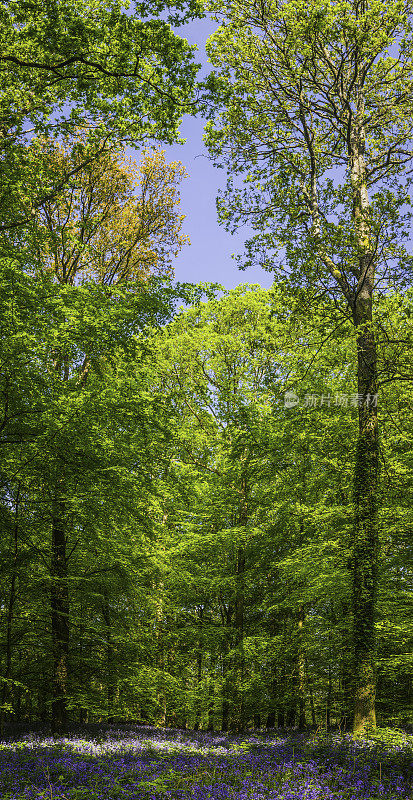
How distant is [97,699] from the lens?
9.99 metres

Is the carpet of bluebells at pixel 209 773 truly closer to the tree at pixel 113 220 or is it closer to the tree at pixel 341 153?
the tree at pixel 341 153

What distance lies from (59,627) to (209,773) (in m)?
5.37

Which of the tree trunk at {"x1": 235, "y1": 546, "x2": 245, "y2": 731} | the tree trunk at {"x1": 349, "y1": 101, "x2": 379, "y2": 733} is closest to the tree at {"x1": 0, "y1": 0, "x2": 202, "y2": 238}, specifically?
the tree trunk at {"x1": 349, "y1": 101, "x2": 379, "y2": 733}

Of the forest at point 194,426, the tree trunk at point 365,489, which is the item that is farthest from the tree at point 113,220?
the tree trunk at point 365,489

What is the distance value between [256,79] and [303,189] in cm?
302

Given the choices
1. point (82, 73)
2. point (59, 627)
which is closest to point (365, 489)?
point (59, 627)

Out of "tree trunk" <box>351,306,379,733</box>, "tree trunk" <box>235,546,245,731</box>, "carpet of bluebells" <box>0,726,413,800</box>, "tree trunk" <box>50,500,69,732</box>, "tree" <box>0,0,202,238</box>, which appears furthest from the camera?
"tree trunk" <box>235,546,245,731</box>

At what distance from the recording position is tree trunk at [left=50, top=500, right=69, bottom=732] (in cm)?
978

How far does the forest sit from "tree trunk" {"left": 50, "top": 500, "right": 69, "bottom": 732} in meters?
0.06

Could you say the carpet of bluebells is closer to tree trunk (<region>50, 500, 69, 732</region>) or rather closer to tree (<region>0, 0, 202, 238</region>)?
tree trunk (<region>50, 500, 69, 732</region>)

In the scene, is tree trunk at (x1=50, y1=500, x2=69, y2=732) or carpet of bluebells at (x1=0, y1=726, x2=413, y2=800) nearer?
carpet of bluebells at (x1=0, y1=726, x2=413, y2=800)

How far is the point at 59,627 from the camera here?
33.7ft

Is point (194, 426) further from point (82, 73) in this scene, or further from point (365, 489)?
point (82, 73)

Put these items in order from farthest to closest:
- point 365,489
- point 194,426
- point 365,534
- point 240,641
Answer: point 194,426 < point 240,641 < point 365,489 < point 365,534
